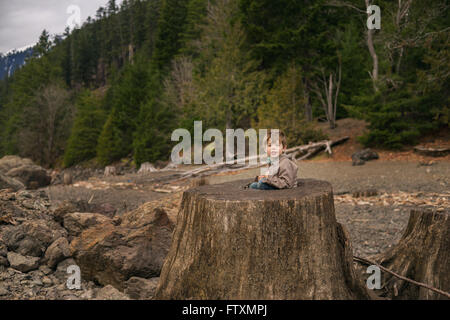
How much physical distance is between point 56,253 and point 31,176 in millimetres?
13176

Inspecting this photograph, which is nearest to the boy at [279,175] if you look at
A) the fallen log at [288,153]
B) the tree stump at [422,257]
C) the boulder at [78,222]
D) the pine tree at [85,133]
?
the tree stump at [422,257]

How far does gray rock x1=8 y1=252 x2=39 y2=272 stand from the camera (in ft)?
15.2

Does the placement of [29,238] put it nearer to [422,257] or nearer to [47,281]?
[47,281]

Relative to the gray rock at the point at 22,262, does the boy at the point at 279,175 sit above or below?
above

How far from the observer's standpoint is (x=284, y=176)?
11.2ft

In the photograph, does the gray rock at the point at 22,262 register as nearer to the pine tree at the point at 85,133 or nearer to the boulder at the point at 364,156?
the boulder at the point at 364,156

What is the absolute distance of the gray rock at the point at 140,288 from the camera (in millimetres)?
4023

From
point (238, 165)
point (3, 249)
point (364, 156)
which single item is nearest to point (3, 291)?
point (3, 249)

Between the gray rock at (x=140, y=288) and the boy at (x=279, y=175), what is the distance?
5.93 ft

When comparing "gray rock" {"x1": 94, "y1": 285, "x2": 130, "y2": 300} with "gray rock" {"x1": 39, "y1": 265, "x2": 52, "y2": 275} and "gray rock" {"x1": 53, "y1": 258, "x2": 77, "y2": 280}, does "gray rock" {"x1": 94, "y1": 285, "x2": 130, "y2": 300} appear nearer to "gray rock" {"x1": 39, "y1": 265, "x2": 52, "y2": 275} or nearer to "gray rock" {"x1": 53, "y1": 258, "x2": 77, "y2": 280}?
"gray rock" {"x1": 53, "y1": 258, "x2": 77, "y2": 280}

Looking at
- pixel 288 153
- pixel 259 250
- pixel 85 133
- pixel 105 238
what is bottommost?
pixel 105 238

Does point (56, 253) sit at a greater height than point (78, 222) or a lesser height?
lesser

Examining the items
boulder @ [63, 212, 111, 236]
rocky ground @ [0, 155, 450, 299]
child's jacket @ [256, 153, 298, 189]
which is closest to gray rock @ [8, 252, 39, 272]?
rocky ground @ [0, 155, 450, 299]
